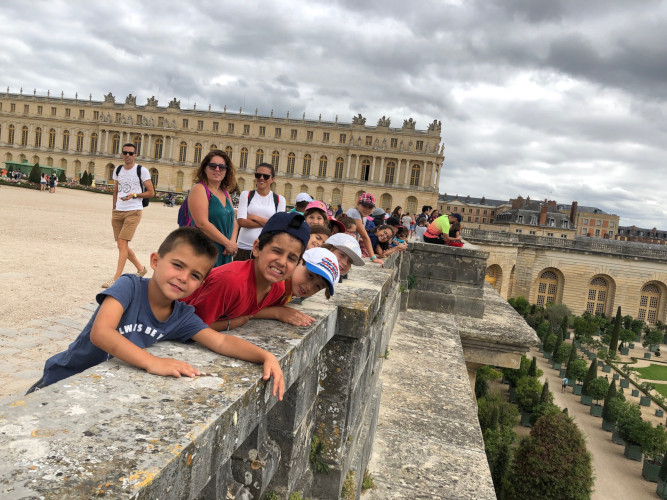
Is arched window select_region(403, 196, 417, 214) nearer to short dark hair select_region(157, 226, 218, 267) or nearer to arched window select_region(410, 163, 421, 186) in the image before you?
arched window select_region(410, 163, 421, 186)

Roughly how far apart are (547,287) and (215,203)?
39.1 m

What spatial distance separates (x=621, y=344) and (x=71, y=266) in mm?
36125

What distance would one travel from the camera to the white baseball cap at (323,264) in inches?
86.4

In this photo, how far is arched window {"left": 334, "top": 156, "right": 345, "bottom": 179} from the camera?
59875 mm

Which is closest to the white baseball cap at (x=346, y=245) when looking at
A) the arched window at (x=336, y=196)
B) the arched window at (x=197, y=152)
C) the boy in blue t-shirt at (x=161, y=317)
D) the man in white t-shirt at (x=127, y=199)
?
the boy in blue t-shirt at (x=161, y=317)

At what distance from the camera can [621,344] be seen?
3378cm

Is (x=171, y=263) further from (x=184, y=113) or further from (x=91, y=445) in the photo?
(x=184, y=113)

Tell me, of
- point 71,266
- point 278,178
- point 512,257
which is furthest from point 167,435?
point 278,178

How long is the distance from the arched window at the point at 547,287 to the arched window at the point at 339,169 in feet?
95.4

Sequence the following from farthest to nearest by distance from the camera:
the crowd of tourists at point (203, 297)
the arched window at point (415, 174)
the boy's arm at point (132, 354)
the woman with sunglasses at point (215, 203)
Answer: the arched window at point (415, 174), the woman with sunglasses at point (215, 203), the crowd of tourists at point (203, 297), the boy's arm at point (132, 354)

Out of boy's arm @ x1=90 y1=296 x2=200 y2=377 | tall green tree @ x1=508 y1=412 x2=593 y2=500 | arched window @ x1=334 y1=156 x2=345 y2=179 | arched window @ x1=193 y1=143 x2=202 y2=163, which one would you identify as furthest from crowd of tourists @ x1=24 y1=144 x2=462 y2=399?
arched window @ x1=193 y1=143 x2=202 y2=163

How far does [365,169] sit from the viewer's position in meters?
59.3

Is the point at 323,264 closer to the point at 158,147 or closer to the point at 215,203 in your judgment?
the point at 215,203

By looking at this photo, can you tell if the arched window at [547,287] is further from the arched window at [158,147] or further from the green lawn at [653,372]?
the arched window at [158,147]
